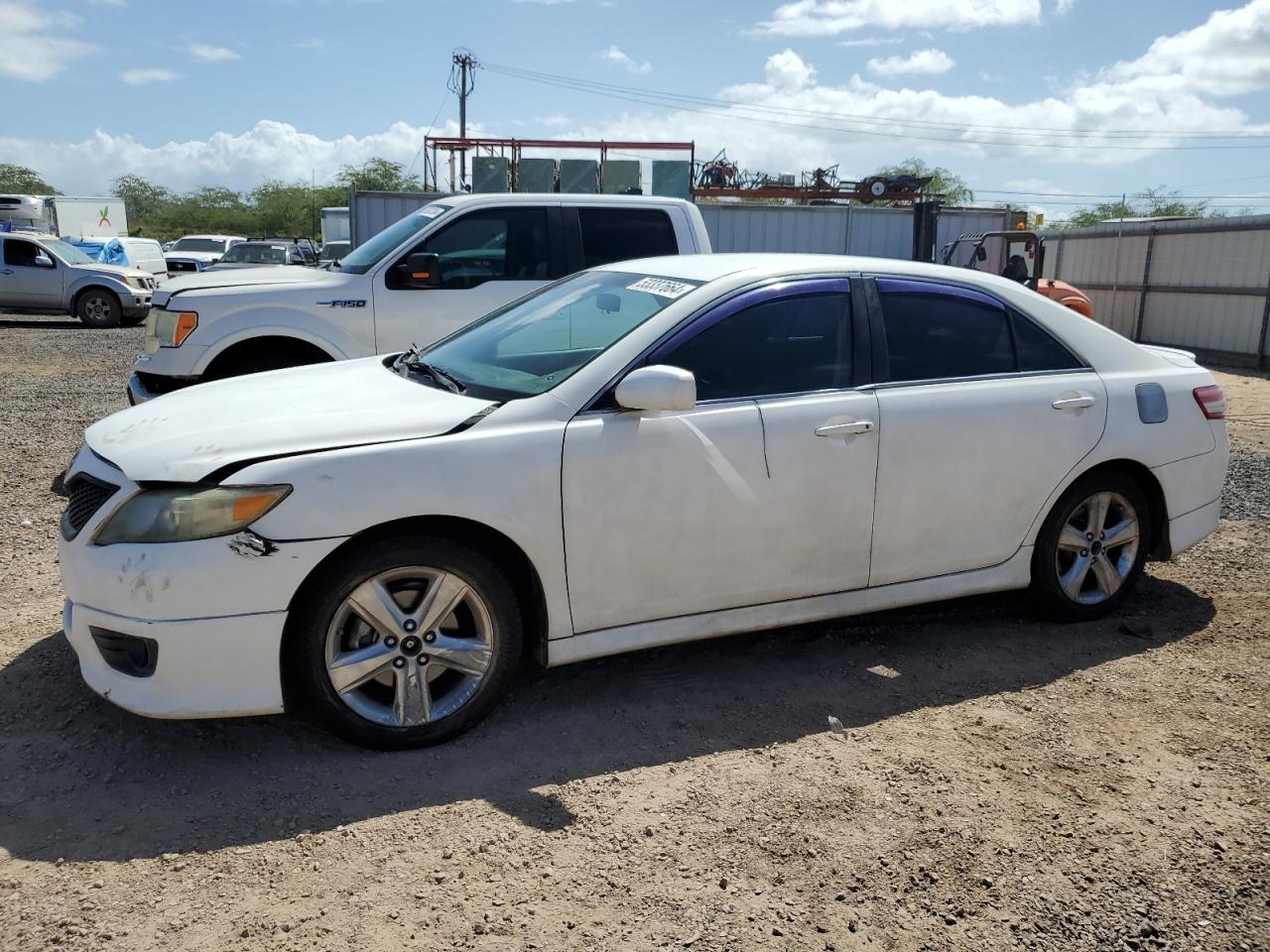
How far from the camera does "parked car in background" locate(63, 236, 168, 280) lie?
87.7 feet

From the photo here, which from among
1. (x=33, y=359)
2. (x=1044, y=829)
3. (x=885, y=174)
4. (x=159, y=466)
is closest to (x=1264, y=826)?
(x=1044, y=829)

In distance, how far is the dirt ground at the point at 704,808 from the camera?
272 centimetres

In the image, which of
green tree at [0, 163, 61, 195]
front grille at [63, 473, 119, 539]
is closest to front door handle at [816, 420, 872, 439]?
front grille at [63, 473, 119, 539]

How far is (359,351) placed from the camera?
738 cm

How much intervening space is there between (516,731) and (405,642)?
0.57m

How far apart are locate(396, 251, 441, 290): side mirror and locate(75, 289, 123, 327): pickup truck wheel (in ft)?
50.9

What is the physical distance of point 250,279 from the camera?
24.5 feet

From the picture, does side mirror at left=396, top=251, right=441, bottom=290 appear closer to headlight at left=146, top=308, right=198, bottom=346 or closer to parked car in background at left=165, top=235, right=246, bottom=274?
headlight at left=146, top=308, right=198, bottom=346

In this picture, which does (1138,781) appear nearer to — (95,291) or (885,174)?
(95,291)

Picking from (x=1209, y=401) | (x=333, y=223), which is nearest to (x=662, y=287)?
(x=1209, y=401)

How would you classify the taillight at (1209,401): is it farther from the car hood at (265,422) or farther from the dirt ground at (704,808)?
the car hood at (265,422)

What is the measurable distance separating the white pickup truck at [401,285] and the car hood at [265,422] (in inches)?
118

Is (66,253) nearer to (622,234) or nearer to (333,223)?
(333,223)

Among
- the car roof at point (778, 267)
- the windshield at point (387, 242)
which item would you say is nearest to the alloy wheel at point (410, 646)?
the car roof at point (778, 267)
